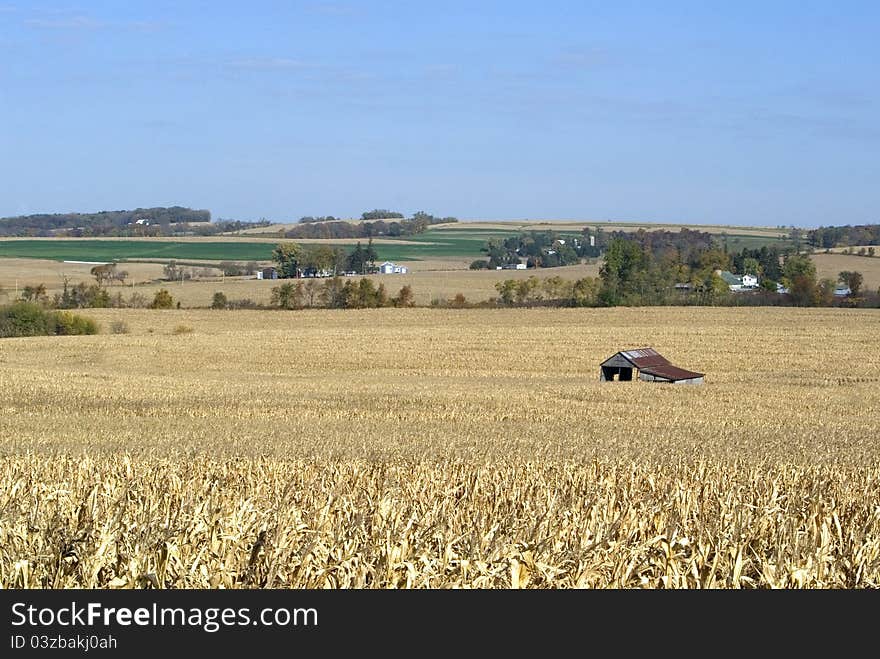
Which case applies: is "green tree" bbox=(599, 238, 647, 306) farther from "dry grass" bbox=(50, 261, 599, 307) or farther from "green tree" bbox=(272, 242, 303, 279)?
"green tree" bbox=(272, 242, 303, 279)

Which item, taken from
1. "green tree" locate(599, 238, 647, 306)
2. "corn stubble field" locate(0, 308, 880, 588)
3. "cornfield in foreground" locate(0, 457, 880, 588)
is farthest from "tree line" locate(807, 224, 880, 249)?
"cornfield in foreground" locate(0, 457, 880, 588)

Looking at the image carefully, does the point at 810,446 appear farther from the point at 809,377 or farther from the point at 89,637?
the point at 809,377

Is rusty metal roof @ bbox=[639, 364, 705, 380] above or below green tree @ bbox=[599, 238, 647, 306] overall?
below

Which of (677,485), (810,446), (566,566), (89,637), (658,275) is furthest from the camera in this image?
(658,275)

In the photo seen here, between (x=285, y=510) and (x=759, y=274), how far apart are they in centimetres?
11294

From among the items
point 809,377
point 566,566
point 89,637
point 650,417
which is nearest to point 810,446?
point 650,417

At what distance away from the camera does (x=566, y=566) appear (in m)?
7.36

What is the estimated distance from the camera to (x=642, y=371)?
131ft

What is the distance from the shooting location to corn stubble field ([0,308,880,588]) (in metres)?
7.26

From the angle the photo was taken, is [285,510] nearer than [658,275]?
Yes

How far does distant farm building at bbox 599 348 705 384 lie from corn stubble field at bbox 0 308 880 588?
0.79 metres

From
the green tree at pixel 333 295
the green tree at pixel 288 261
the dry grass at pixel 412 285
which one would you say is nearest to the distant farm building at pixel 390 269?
the dry grass at pixel 412 285

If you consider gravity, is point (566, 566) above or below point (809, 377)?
above

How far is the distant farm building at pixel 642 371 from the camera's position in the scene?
3962 cm
